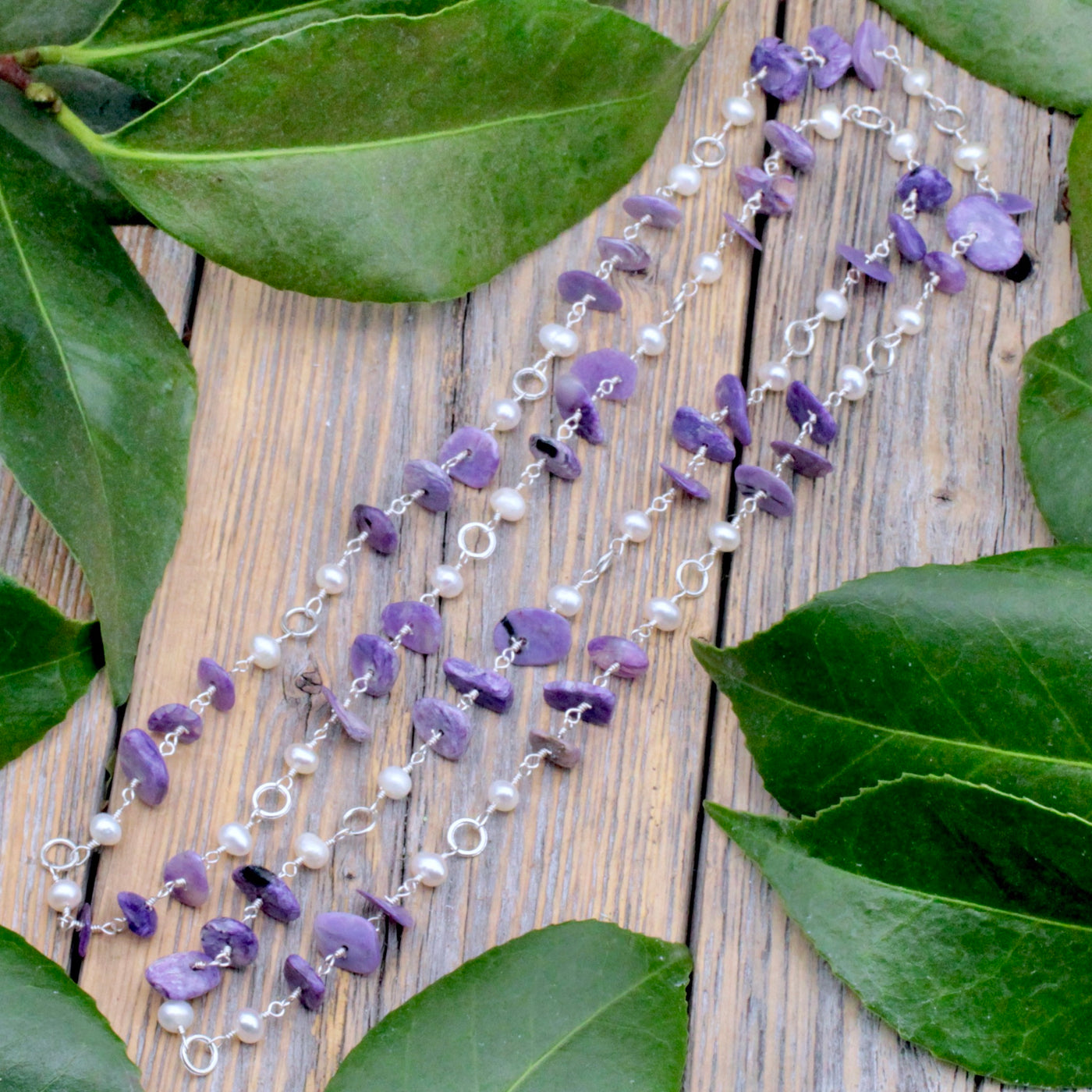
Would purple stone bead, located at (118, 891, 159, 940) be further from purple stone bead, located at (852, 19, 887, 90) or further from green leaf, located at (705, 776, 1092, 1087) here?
purple stone bead, located at (852, 19, 887, 90)

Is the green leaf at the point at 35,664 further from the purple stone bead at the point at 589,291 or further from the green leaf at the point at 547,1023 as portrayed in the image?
the purple stone bead at the point at 589,291

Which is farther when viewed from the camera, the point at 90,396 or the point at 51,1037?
the point at 90,396

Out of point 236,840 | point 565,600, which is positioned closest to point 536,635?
point 565,600

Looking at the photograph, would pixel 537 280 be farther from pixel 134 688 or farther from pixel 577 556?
pixel 134 688

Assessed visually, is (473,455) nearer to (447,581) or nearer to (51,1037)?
(447,581)

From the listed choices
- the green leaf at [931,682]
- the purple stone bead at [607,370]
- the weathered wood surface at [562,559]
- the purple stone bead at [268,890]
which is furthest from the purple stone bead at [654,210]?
the purple stone bead at [268,890]

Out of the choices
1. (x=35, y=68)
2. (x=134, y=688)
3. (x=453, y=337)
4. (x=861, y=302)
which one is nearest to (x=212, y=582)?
(x=134, y=688)

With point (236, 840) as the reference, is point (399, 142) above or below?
above
